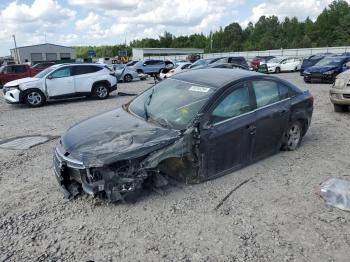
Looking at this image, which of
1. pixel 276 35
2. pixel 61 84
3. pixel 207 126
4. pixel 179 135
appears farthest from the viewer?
pixel 276 35

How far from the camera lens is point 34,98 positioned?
12742mm

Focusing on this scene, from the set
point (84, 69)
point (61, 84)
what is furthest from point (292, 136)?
point (84, 69)

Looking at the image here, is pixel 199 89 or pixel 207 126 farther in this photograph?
pixel 199 89

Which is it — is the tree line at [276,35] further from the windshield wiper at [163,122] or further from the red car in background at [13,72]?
the windshield wiper at [163,122]

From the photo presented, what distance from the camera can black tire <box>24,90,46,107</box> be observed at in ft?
41.3

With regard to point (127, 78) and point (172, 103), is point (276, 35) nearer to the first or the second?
point (127, 78)

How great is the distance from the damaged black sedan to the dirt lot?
0.23 m

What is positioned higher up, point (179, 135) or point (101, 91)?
point (179, 135)

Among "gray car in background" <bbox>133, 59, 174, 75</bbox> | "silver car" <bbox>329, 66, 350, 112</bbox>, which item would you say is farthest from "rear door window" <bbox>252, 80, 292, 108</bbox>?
"gray car in background" <bbox>133, 59, 174, 75</bbox>

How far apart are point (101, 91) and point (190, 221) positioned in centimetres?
1143

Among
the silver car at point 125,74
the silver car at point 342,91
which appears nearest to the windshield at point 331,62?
the silver car at point 342,91

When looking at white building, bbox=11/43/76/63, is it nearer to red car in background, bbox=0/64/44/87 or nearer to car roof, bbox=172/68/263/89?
red car in background, bbox=0/64/44/87

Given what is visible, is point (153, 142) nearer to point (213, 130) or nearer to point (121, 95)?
point (213, 130)

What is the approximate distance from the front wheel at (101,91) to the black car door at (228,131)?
10.3m
